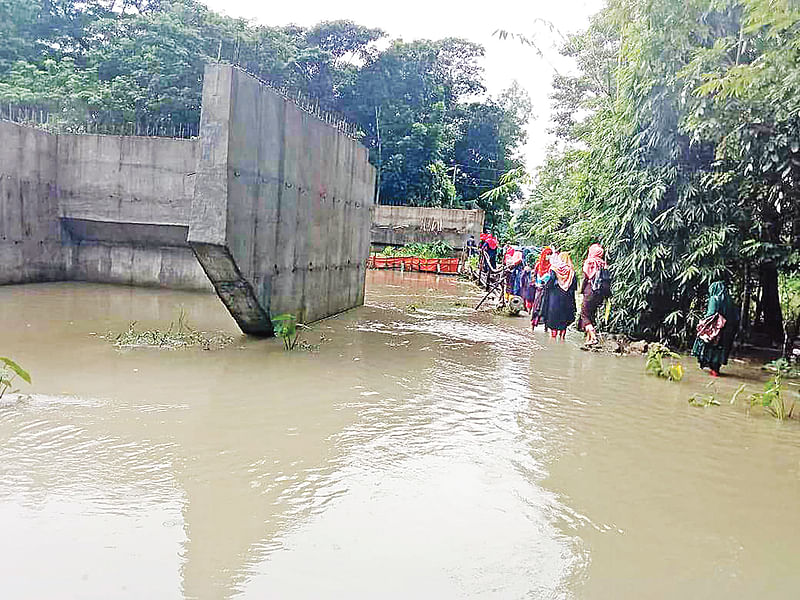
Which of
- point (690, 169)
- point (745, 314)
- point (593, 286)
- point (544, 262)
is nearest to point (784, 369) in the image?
point (745, 314)

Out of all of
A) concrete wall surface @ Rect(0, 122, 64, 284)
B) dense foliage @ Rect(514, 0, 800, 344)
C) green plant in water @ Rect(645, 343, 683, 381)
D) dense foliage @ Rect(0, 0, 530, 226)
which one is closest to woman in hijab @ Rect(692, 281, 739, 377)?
green plant in water @ Rect(645, 343, 683, 381)

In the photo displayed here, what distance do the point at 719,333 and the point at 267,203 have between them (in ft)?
A: 20.1

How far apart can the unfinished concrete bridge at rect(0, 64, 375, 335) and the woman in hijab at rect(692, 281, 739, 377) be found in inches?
230

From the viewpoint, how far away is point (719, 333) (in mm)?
9047

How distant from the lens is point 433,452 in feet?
18.1

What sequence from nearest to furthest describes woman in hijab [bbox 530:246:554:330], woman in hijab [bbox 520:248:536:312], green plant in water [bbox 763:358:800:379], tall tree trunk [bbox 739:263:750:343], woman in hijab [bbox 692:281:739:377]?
woman in hijab [bbox 692:281:739:377]
green plant in water [bbox 763:358:800:379]
tall tree trunk [bbox 739:263:750:343]
woman in hijab [bbox 530:246:554:330]
woman in hijab [bbox 520:248:536:312]

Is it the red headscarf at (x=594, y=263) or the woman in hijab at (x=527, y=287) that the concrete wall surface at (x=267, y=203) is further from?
the red headscarf at (x=594, y=263)

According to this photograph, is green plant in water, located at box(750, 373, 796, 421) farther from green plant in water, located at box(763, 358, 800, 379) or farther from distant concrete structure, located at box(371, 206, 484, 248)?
distant concrete structure, located at box(371, 206, 484, 248)

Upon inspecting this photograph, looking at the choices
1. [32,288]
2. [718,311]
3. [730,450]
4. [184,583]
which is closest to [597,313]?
[718,311]

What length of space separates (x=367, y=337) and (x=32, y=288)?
8.55m

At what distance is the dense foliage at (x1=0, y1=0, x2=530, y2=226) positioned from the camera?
26.1 m

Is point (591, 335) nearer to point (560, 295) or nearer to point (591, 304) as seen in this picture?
point (591, 304)

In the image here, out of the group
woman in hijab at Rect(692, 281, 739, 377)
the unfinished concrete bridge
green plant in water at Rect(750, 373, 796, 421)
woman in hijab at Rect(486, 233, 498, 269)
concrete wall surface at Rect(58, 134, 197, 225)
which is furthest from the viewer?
woman in hijab at Rect(486, 233, 498, 269)

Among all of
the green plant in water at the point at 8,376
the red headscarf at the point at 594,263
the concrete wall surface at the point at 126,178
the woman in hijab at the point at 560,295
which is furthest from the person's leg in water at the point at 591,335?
the concrete wall surface at the point at 126,178
